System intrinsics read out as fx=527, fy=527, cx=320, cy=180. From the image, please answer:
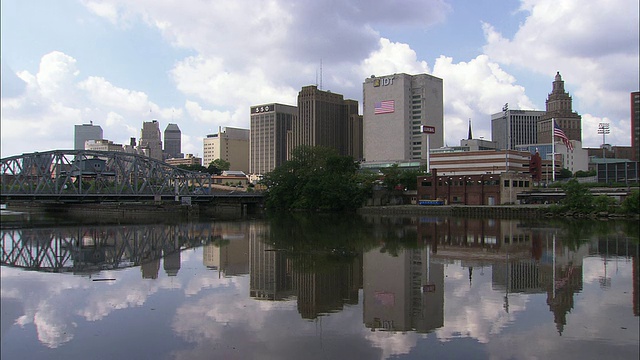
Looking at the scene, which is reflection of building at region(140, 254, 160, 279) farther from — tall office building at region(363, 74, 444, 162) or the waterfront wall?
tall office building at region(363, 74, 444, 162)

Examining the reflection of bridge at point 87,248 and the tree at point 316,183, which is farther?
the tree at point 316,183

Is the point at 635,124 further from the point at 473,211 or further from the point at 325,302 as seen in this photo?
the point at 325,302

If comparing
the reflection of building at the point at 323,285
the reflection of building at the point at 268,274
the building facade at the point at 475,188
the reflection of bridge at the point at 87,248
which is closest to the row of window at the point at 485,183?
the building facade at the point at 475,188

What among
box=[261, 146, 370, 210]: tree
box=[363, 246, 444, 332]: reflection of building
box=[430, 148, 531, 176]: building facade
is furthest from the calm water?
box=[430, 148, 531, 176]: building facade

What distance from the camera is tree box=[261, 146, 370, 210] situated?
11190cm

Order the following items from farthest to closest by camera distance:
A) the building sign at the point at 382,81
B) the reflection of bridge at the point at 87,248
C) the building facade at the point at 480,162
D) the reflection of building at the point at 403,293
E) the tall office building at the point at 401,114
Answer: the building sign at the point at 382,81 → the tall office building at the point at 401,114 → the building facade at the point at 480,162 → the reflection of bridge at the point at 87,248 → the reflection of building at the point at 403,293

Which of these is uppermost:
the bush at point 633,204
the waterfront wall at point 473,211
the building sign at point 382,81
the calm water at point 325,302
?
the building sign at point 382,81

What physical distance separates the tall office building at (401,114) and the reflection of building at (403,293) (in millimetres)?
160722

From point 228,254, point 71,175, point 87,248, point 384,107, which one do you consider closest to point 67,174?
point 71,175

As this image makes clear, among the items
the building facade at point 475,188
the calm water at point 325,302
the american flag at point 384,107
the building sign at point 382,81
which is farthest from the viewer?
the building sign at point 382,81

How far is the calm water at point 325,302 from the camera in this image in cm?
1684

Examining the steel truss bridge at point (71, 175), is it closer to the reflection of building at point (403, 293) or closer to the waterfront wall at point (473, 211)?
the waterfront wall at point (473, 211)

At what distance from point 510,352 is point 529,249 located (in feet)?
86.4

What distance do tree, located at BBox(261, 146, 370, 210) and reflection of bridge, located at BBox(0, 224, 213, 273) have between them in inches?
2097
